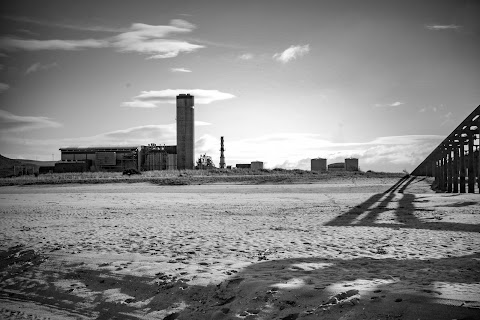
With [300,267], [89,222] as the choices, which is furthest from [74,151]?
[300,267]

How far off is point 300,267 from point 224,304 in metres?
1.75

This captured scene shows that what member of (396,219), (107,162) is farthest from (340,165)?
(396,219)

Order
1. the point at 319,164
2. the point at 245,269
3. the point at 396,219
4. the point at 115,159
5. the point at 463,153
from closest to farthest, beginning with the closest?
the point at 245,269, the point at 396,219, the point at 463,153, the point at 115,159, the point at 319,164

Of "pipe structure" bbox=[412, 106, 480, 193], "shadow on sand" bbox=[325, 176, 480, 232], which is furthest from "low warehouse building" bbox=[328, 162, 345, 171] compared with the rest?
"shadow on sand" bbox=[325, 176, 480, 232]

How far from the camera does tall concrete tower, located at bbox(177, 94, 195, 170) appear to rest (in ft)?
182

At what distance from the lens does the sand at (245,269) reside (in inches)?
216

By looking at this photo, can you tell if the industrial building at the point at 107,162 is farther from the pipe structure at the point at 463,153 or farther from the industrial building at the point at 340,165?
the pipe structure at the point at 463,153

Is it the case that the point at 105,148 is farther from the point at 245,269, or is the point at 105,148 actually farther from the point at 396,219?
the point at 245,269

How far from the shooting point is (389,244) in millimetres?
9148

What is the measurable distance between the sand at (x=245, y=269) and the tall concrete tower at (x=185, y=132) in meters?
42.7

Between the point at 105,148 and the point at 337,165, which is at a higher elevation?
the point at 105,148

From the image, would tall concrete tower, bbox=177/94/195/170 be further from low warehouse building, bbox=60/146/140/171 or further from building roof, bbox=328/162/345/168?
building roof, bbox=328/162/345/168

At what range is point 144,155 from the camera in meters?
62.9

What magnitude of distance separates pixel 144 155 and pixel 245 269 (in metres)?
57.8
